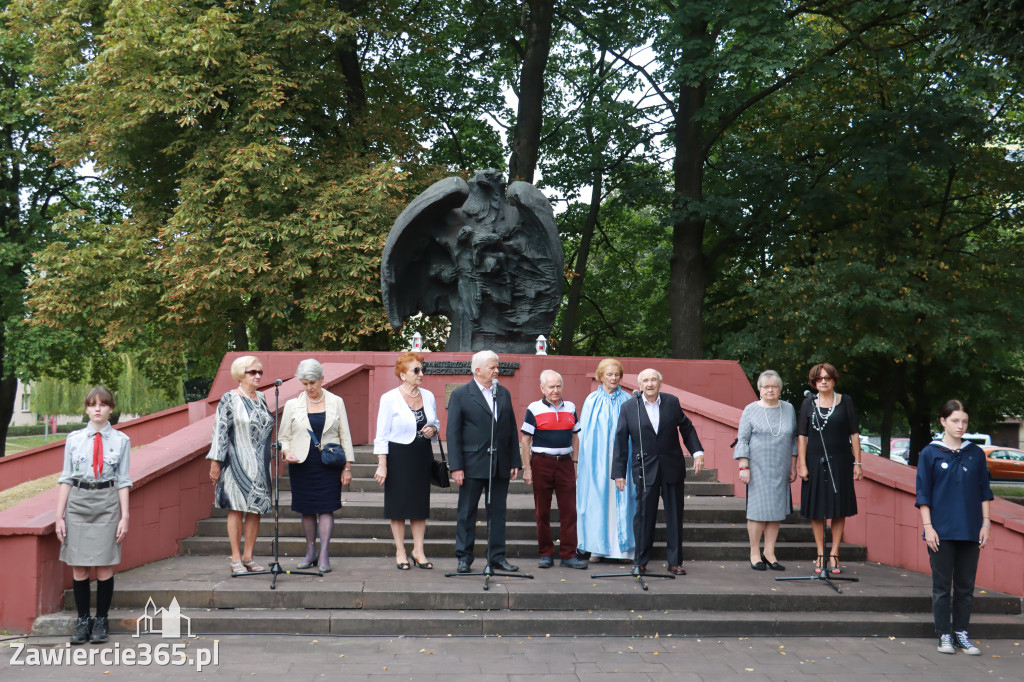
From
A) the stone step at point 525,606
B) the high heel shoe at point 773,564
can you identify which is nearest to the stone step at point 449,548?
the high heel shoe at point 773,564

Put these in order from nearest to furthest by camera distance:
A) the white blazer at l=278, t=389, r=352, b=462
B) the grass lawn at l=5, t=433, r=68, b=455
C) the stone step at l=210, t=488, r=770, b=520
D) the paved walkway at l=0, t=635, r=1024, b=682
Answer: the paved walkway at l=0, t=635, r=1024, b=682 → the white blazer at l=278, t=389, r=352, b=462 → the stone step at l=210, t=488, r=770, b=520 → the grass lawn at l=5, t=433, r=68, b=455

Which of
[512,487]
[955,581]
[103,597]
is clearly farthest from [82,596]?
[955,581]

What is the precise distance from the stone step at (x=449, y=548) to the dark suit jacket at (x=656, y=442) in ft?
3.18

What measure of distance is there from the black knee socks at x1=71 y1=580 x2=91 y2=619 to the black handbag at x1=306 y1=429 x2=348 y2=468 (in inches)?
74.1

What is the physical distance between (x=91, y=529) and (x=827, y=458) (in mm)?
5540

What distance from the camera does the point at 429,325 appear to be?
20.4m

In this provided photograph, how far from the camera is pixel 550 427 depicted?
771 cm

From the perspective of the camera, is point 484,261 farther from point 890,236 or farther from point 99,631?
point 890,236

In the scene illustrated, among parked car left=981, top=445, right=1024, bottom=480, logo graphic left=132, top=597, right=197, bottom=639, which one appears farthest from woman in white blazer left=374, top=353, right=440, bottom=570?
parked car left=981, top=445, right=1024, bottom=480

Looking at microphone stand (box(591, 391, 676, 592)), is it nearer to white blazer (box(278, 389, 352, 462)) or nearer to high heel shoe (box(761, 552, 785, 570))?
high heel shoe (box(761, 552, 785, 570))

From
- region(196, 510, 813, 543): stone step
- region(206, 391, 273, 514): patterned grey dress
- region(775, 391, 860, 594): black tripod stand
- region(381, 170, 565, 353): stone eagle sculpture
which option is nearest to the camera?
region(206, 391, 273, 514): patterned grey dress

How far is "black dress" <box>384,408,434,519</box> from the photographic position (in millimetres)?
7406

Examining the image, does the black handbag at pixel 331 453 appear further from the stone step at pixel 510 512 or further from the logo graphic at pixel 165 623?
the logo graphic at pixel 165 623

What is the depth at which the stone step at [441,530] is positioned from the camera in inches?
327
